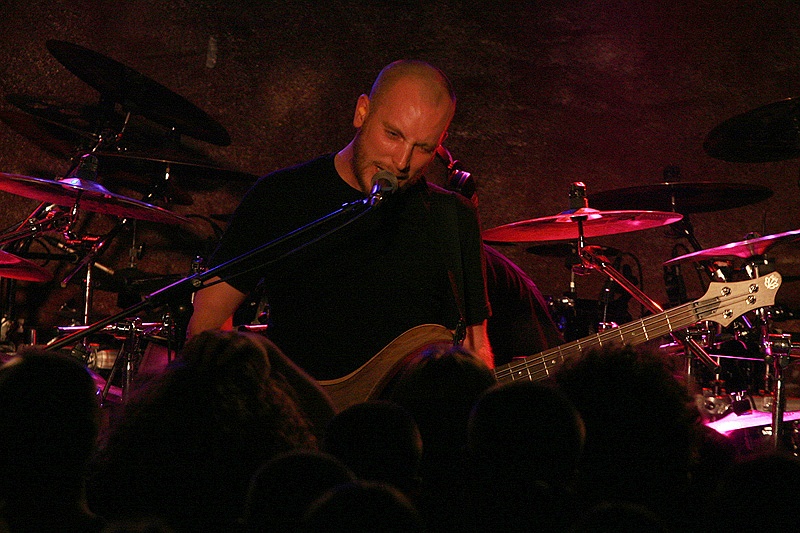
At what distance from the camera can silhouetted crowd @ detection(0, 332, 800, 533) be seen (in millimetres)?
779

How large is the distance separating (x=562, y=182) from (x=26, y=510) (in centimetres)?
496

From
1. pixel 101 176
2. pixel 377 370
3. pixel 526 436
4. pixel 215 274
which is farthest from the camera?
pixel 101 176

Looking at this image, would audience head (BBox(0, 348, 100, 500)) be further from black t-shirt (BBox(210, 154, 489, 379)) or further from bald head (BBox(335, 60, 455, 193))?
bald head (BBox(335, 60, 455, 193))

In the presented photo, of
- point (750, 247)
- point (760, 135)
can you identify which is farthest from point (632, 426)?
point (760, 135)

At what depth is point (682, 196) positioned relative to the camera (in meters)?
4.41

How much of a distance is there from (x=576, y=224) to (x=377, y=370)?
216 centimetres

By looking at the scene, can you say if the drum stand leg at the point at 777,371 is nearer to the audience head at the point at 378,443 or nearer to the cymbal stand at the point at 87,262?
the audience head at the point at 378,443

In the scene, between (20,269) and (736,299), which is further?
(20,269)

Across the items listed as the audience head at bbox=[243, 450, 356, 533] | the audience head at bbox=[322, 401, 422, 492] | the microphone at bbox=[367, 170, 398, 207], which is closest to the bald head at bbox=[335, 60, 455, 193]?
the microphone at bbox=[367, 170, 398, 207]

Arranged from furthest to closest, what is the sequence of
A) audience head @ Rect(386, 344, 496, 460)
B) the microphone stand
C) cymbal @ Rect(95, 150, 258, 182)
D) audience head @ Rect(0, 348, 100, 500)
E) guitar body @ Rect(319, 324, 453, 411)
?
cymbal @ Rect(95, 150, 258, 182), guitar body @ Rect(319, 324, 453, 411), the microphone stand, audience head @ Rect(386, 344, 496, 460), audience head @ Rect(0, 348, 100, 500)

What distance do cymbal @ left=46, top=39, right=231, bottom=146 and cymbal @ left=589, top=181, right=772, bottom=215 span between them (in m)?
2.53

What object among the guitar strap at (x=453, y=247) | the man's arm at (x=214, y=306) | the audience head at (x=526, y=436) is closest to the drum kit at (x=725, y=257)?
the guitar strap at (x=453, y=247)

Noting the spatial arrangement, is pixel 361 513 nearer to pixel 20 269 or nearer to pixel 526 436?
pixel 526 436

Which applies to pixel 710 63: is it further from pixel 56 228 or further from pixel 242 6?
pixel 56 228
